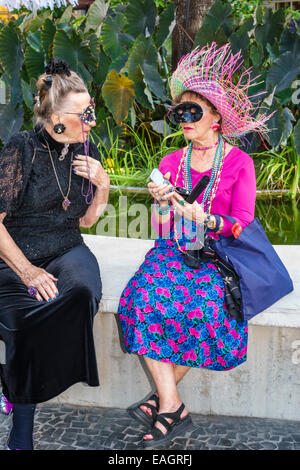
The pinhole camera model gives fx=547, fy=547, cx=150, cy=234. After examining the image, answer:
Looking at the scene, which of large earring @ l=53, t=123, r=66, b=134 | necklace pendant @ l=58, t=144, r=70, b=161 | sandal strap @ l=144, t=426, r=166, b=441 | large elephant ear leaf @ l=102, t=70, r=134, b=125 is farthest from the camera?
large elephant ear leaf @ l=102, t=70, r=134, b=125

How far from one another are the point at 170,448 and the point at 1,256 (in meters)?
1.11

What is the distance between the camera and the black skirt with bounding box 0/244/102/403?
2213 millimetres

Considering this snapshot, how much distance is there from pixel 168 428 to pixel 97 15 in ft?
15.7

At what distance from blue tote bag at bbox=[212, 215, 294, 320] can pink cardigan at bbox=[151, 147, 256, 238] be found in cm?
5

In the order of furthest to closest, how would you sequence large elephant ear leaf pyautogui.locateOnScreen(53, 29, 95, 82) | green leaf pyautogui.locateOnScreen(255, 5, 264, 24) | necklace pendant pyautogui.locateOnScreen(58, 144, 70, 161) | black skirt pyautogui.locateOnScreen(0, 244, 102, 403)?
green leaf pyautogui.locateOnScreen(255, 5, 264, 24)
large elephant ear leaf pyautogui.locateOnScreen(53, 29, 95, 82)
necklace pendant pyautogui.locateOnScreen(58, 144, 70, 161)
black skirt pyautogui.locateOnScreen(0, 244, 102, 403)

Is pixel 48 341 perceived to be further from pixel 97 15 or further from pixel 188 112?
pixel 97 15

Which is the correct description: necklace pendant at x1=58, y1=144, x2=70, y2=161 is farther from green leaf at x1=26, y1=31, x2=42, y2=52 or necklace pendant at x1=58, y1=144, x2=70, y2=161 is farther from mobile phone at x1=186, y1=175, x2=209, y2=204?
green leaf at x1=26, y1=31, x2=42, y2=52

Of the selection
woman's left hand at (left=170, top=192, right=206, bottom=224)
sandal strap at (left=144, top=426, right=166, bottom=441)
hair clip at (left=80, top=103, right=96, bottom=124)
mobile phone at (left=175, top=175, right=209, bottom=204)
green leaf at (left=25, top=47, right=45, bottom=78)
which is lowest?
sandal strap at (left=144, top=426, right=166, bottom=441)

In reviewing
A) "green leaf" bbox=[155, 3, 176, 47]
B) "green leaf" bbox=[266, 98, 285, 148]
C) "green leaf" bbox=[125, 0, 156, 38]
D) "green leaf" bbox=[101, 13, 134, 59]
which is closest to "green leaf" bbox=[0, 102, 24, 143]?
"green leaf" bbox=[101, 13, 134, 59]

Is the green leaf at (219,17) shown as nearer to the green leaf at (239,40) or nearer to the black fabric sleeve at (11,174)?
the green leaf at (239,40)

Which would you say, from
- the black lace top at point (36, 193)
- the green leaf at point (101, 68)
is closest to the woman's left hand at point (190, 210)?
the black lace top at point (36, 193)

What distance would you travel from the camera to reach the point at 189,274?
2.40 metres

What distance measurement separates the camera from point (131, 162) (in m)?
5.82
